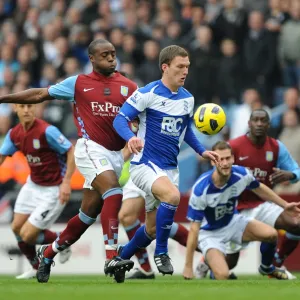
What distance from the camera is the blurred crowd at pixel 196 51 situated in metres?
17.6

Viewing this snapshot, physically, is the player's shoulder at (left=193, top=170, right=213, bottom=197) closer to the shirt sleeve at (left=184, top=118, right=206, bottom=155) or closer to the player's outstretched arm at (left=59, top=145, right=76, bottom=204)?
the player's outstretched arm at (left=59, top=145, right=76, bottom=204)

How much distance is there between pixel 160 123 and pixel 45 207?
3.37 metres

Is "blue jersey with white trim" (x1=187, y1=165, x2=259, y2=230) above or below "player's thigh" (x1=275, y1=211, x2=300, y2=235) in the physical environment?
above

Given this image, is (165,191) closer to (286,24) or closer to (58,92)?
(58,92)

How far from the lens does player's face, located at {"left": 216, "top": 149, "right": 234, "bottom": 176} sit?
1205cm

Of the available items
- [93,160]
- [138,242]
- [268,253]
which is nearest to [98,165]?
[93,160]

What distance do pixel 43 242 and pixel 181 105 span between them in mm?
3789

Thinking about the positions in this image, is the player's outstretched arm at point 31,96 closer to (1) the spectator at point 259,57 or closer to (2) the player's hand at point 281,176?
(2) the player's hand at point 281,176

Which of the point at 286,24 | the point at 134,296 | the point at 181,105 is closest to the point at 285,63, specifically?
the point at 286,24

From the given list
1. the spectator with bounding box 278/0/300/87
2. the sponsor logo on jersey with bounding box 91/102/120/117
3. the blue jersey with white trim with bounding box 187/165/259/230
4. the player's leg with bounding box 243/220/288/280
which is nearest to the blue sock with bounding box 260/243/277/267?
the player's leg with bounding box 243/220/288/280

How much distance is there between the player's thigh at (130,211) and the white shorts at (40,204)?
952mm

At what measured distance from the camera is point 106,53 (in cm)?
1043

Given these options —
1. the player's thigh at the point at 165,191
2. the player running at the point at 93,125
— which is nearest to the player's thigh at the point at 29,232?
the player running at the point at 93,125

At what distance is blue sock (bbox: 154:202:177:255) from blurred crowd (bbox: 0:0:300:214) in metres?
6.42
